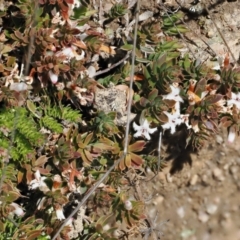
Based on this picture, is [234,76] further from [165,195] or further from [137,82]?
[165,195]

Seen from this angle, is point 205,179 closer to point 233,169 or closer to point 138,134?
point 233,169

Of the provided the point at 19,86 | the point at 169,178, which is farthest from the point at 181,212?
the point at 19,86

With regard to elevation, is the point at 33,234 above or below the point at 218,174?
above

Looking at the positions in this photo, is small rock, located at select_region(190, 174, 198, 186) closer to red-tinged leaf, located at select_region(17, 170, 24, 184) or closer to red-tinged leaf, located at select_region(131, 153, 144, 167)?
red-tinged leaf, located at select_region(131, 153, 144, 167)

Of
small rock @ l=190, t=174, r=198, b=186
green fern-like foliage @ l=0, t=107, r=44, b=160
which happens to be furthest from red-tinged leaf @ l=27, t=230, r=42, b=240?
small rock @ l=190, t=174, r=198, b=186

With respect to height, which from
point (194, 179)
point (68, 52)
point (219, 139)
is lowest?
point (194, 179)

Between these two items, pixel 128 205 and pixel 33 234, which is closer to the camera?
pixel 33 234
